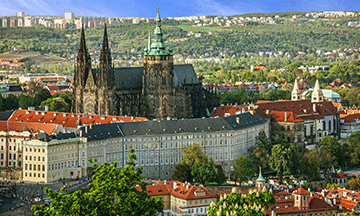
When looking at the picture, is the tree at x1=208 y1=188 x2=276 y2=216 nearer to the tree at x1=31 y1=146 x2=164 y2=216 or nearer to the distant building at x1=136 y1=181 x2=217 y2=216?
the tree at x1=31 y1=146 x2=164 y2=216

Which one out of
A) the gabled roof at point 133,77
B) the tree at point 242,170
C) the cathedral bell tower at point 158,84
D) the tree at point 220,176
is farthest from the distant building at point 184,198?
the gabled roof at point 133,77

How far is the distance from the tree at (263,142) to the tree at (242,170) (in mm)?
15731

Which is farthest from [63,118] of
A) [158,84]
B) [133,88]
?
[158,84]

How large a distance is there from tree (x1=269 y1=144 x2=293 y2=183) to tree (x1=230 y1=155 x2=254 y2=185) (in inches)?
346

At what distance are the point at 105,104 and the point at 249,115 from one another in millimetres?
29469

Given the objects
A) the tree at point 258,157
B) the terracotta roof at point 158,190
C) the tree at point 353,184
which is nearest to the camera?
the terracotta roof at point 158,190

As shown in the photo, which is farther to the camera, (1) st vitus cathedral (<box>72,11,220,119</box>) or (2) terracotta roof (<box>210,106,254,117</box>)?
(2) terracotta roof (<box>210,106,254,117</box>)

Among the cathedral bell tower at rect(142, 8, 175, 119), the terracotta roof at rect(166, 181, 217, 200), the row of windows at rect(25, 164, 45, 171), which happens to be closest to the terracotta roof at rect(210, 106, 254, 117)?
the cathedral bell tower at rect(142, 8, 175, 119)

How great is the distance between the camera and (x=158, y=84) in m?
178

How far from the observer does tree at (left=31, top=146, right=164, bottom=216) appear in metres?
91.8

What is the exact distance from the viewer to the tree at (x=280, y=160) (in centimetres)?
15412

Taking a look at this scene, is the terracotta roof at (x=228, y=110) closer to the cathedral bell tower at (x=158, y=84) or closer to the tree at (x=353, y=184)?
the cathedral bell tower at (x=158, y=84)

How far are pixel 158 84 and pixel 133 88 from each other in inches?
214

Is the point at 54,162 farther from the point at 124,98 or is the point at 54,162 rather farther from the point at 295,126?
the point at 295,126
